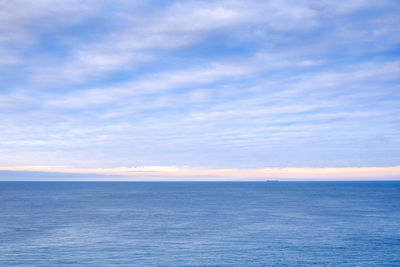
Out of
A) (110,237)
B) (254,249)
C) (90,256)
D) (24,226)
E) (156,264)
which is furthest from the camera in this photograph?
(24,226)

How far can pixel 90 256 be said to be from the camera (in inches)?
2090

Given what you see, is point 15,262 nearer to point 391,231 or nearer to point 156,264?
point 156,264

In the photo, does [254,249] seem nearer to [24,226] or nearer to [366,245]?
[366,245]

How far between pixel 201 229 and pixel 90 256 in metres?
28.5

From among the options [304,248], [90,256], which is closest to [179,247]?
[90,256]

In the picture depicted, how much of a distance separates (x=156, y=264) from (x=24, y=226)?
45.3 meters

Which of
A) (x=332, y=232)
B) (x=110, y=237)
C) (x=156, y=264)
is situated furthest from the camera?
(x=332, y=232)

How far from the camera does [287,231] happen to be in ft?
241

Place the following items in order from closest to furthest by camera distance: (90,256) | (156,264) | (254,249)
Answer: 1. (156,264)
2. (90,256)
3. (254,249)

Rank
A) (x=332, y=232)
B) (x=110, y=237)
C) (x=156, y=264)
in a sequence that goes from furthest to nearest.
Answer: (x=332, y=232)
(x=110, y=237)
(x=156, y=264)

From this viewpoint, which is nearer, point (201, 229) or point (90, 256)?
point (90, 256)

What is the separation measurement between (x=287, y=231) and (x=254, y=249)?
62.0ft

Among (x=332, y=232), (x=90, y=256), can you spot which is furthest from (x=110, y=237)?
(x=332, y=232)

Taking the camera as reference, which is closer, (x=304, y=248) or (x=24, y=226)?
(x=304, y=248)
